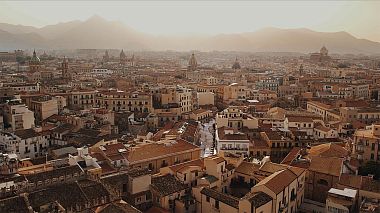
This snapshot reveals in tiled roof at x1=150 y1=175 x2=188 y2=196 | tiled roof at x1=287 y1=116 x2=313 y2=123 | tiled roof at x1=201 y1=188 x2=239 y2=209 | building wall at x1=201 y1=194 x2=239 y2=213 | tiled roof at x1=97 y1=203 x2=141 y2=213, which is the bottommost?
building wall at x1=201 y1=194 x2=239 y2=213

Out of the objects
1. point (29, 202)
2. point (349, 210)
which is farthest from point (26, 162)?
point (349, 210)

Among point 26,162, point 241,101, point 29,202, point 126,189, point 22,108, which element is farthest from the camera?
point 241,101

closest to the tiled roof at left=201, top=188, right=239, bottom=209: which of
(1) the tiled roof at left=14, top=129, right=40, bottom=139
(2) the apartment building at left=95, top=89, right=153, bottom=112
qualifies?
(1) the tiled roof at left=14, top=129, right=40, bottom=139

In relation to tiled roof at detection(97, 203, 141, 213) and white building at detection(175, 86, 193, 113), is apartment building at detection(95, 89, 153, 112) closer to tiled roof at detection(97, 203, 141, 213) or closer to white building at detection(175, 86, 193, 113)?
white building at detection(175, 86, 193, 113)

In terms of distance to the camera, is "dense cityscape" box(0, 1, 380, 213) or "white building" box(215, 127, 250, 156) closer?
"dense cityscape" box(0, 1, 380, 213)

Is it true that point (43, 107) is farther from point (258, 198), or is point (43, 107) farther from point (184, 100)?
point (258, 198)

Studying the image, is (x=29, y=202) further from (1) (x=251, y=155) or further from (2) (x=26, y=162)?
(1) (x=251, y=155)

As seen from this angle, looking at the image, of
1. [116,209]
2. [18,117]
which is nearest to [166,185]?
[116,209]
